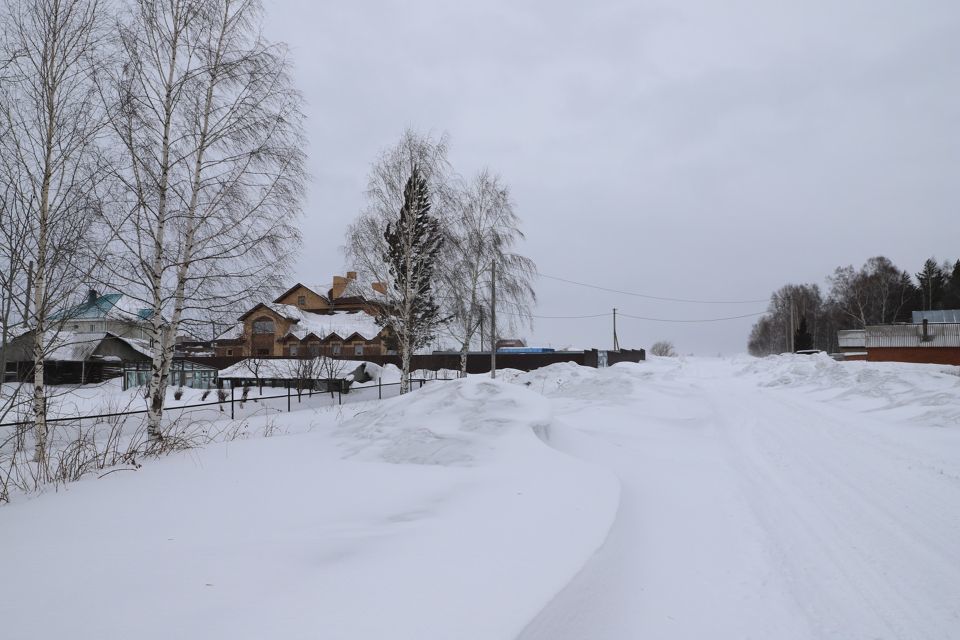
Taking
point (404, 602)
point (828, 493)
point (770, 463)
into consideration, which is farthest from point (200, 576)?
point (770, 463)

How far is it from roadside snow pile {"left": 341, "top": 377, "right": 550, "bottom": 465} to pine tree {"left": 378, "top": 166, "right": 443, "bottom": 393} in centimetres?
1002

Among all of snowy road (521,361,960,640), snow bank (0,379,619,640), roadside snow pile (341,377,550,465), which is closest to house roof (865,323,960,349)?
snowy road (521,361,960,640)

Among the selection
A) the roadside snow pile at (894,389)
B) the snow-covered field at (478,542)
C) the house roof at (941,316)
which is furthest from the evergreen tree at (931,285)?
the snow-covered field at (478,542)

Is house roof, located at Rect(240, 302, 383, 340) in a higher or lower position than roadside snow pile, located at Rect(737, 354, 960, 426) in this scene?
higher

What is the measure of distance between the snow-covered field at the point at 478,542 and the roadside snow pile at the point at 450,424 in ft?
0.11

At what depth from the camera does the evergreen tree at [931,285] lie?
54303 millimetres

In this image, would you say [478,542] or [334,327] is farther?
[334,327]

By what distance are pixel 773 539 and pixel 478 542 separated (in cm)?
266

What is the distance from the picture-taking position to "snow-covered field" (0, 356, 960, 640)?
2.34 metres

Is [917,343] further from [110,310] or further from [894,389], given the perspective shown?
[110,310]

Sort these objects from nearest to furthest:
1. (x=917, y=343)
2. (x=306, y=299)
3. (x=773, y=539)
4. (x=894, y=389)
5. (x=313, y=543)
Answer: (x=313, y=543), (x=773, y=539), (x=894, y=389), (x=917, y=343), (x=306, y=299)

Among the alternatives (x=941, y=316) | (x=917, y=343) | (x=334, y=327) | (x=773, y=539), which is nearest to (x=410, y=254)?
(x=773, y=539)

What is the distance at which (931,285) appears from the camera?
183 feet

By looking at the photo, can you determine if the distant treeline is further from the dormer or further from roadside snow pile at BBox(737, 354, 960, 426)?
the dormer
